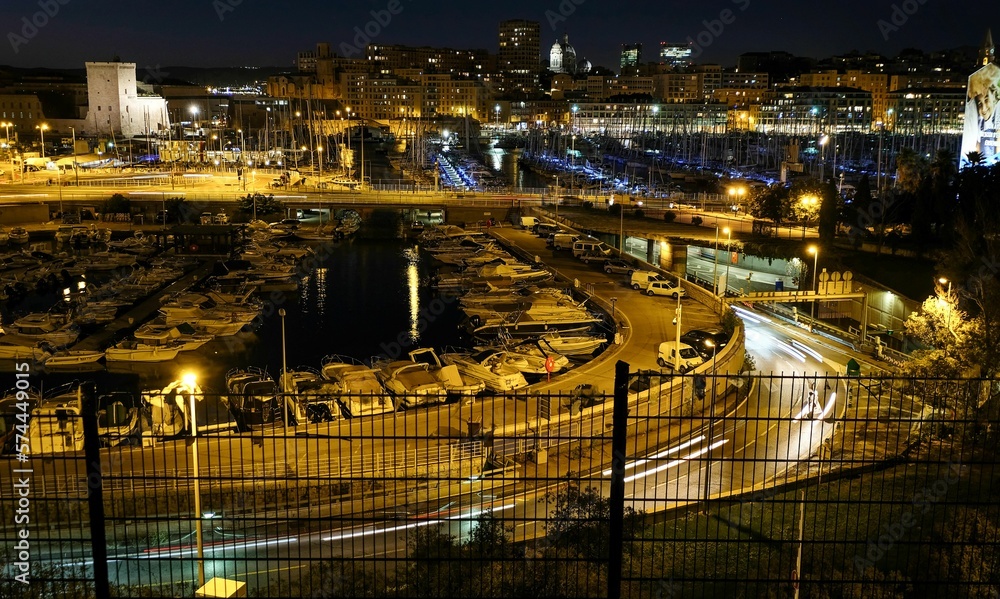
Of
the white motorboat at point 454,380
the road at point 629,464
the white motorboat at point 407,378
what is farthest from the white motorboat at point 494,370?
the road at point 629,464

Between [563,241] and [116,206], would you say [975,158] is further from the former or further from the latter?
[116,206]

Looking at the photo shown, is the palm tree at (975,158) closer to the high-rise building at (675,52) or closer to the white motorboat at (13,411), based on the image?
the white motorboat at (13,411)

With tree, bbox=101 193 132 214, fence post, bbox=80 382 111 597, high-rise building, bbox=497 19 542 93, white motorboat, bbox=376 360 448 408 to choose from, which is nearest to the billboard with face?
white motorboat, bbox=376 360 448 408

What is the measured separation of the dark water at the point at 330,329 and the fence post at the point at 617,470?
12429 millimetres

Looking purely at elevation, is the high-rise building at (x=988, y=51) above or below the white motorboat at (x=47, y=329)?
above

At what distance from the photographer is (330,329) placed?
21.1 meters

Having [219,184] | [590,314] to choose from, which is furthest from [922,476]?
[219,184]

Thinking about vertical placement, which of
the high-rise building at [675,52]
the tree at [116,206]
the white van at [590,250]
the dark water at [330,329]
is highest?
the high-rise building at [675,52]

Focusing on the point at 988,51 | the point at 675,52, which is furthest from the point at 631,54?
the point at 988,51

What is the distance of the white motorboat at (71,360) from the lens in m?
17.5

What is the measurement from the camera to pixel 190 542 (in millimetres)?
6508

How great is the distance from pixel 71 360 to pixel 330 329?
5751 mm

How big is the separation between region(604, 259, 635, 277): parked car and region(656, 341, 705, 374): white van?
28.3ft

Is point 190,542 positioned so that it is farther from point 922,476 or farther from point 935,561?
point 922,476
